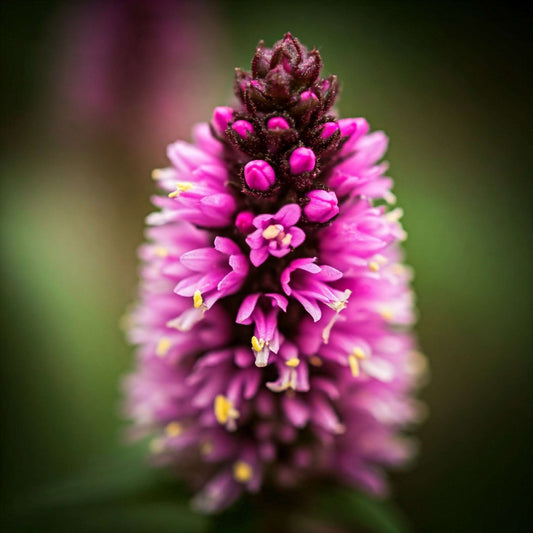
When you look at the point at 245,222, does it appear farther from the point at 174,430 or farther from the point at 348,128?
the point at 174,430

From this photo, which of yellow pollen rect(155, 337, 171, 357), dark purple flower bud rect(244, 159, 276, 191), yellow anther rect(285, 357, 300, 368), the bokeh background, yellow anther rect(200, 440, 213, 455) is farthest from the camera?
the bokeh background

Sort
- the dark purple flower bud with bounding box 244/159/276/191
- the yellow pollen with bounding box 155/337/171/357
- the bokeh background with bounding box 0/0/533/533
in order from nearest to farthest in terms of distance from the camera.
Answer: the dark purple flower bud with bounding box 244/159/276/191 → the yellow pollen with bounding box 155/337/171/357 → the bokeh background with bounding box 0/0/533/533

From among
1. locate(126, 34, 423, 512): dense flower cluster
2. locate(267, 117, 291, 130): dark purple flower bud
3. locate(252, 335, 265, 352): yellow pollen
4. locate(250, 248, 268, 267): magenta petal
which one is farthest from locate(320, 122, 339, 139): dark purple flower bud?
locate(252, 335, 265, 352): yellow pollen

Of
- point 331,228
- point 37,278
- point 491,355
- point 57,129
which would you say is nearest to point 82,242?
point 37,278

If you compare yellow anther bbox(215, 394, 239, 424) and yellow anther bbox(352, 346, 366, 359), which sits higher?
yellow anther bbox(352, 346, 366, 359)

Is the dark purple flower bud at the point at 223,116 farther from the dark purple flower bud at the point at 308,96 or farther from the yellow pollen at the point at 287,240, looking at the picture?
the yellow pollen at the point at 287,240

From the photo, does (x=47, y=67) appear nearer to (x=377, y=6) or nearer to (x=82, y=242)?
(x=82, y=242)

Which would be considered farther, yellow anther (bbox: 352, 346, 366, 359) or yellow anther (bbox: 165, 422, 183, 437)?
yellow anther (bbox: 165, 422, 183, 437)

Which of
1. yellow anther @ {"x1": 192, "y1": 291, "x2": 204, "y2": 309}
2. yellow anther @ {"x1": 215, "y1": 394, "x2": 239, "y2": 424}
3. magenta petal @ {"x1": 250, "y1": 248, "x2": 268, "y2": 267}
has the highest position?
magenta petal @ {"x1": 250, "y1": 248, "x2": 268, "y2": 267}

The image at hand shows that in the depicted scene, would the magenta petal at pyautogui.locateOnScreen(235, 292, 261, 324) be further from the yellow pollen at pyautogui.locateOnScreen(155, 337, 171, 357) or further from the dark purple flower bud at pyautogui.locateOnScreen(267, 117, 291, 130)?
the dark purple flower bud at pyautogui.locateOnScreen(267, 117, 291, 130)
